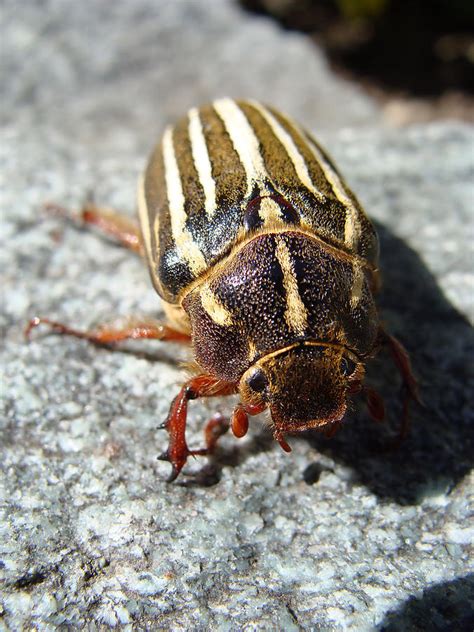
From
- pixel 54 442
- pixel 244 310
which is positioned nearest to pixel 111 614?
pixel 54 442

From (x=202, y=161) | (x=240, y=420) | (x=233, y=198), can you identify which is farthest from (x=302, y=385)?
(x=202, y=161)

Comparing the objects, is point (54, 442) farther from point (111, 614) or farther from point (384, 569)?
point (384, 569)

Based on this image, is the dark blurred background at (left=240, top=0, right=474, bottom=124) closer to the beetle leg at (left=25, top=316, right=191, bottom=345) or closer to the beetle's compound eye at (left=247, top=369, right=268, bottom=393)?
the beetle leg at (left=25, top=316, right=191, bottom=345)

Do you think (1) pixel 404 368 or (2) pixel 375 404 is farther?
(1) pixel 404 368

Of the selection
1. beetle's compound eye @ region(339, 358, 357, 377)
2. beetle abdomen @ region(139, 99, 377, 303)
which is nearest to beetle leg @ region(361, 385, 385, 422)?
beetle's compound eye @ region(339, 358, 357, 377)

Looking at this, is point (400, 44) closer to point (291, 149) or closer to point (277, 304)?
point (291, 149)

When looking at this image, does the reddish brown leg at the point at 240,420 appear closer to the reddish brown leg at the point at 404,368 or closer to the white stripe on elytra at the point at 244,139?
the reddish brown leg at the point at 404,368
